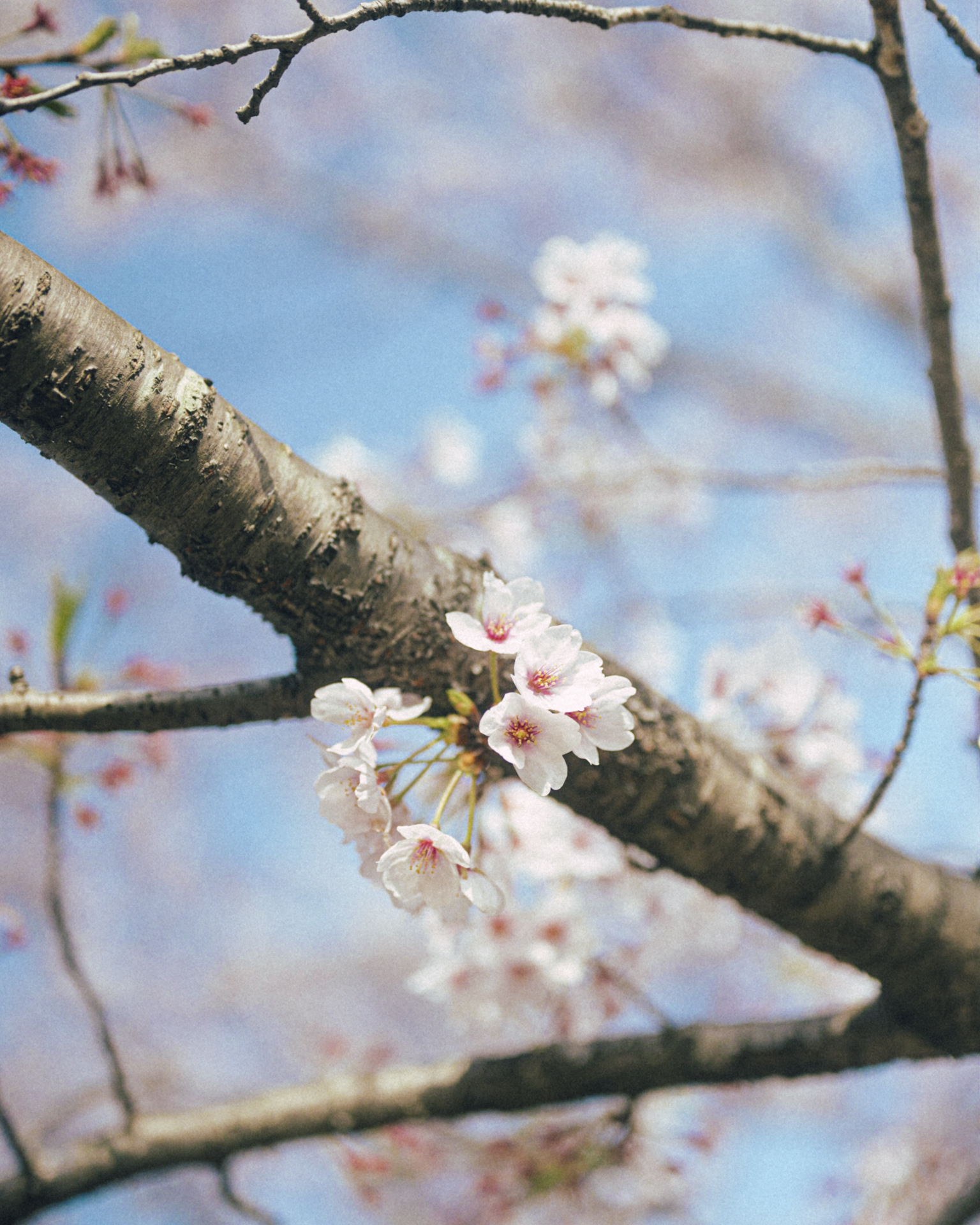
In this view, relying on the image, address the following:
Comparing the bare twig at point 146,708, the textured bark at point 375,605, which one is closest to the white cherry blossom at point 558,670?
the textured bark at point 375,605

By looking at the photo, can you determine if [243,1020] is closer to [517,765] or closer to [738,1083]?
[738,1083]

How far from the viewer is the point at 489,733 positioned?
2.58 ft

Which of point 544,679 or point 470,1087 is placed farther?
point 470,1087

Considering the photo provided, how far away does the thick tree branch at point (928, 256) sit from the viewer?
3.39 feet

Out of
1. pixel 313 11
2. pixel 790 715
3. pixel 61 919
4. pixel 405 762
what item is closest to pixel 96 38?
pixel 313 11

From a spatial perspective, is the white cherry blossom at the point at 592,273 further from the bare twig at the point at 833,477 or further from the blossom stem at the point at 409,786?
the blossom stem at the point at 409,786

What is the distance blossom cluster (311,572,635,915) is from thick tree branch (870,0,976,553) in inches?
32.1

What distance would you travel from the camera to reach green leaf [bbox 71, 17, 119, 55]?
1.13 meters

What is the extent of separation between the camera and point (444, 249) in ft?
20.2

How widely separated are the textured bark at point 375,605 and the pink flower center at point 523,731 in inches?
10.4

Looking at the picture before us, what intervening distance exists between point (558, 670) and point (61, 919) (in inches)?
44.3

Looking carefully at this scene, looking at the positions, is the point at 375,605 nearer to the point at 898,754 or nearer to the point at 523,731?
the point at 523,731

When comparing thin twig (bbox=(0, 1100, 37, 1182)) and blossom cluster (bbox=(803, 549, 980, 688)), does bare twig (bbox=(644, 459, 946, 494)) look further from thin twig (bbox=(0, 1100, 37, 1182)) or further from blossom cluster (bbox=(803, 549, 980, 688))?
thin twig (bbox=(0, 1100, 37, 1182))

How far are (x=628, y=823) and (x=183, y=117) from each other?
1.25 m
